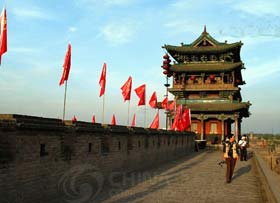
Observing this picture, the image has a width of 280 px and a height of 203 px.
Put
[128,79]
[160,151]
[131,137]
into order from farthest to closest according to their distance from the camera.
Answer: [160,151] → [128,79] → [131,137]

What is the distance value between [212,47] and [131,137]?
33.4 meters

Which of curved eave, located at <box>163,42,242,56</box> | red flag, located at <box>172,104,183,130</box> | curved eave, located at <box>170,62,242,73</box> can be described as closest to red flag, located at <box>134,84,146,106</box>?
red flag, located at <box>172,104,183,130</box>

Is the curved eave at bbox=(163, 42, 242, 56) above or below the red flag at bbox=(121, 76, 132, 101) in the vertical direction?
above

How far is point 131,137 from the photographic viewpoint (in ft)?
53.2

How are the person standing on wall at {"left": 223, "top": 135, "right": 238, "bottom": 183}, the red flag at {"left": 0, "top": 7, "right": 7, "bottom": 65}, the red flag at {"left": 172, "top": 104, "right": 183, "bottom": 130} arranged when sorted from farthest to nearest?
the red flag at {"left": 172, "top": 104, "right": 183, "bottom": 130} → the person standing on wall at {"left": 223, "top": 135, "right": 238, "bottom": 183} → the red flag at {"left": 0, "top": 7, "right": 7, "bottom": 65}

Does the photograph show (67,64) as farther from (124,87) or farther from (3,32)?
(124,87)

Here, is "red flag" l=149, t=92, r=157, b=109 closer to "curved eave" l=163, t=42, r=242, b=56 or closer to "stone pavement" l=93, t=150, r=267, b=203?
"stone pavement" l=93, t=150, r=267, b=203

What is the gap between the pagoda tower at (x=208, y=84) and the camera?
44250 mm

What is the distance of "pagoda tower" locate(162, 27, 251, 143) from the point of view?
44250mm

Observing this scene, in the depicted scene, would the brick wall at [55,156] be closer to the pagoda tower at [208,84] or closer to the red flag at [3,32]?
the red flag at [3,32]

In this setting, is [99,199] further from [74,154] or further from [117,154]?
[117,154]

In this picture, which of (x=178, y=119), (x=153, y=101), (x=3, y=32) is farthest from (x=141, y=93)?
(x=3, y=32)

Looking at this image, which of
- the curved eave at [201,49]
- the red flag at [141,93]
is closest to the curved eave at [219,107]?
the curved eave at [201,49]

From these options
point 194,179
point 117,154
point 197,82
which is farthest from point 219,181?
point 197,82
